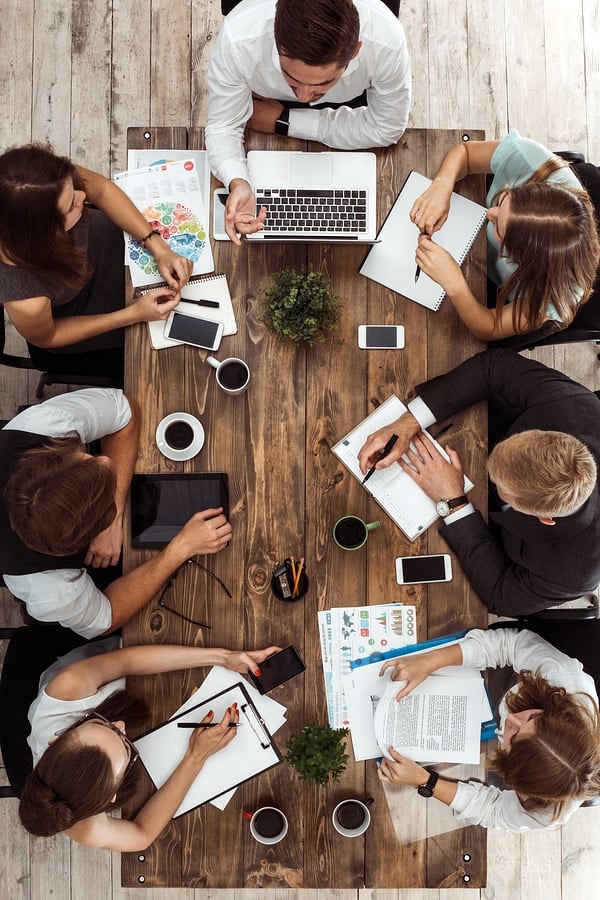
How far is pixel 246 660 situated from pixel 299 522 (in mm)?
380

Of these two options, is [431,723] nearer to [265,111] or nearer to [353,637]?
[353,637]

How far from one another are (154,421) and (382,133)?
991 mm

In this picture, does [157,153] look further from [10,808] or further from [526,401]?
[10,808]

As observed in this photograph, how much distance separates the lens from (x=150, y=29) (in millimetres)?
2773

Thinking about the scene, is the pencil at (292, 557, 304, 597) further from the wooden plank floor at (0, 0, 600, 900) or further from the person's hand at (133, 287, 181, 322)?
the wooden plank floor at (0, 0, 600, 900)

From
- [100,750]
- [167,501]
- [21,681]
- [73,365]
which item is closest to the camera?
[100,750]

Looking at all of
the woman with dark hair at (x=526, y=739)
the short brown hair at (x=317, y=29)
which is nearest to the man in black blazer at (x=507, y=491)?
the woman with dark hair at (x=526, y=739)

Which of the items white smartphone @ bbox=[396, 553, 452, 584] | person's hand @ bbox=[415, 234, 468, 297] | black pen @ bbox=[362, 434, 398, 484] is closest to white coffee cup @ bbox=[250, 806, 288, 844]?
Answer: white smartphone @ bbox=[396, 553, 452, 584]

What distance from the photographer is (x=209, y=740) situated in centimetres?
177

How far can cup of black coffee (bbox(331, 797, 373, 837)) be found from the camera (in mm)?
1735

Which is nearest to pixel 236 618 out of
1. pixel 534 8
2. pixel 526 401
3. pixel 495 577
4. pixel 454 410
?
pixel 495 577

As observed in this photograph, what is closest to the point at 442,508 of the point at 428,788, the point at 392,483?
the point at 392,483

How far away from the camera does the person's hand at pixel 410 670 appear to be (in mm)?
1768

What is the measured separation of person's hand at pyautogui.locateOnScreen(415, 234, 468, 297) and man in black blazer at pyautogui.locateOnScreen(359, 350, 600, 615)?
0.20 m
